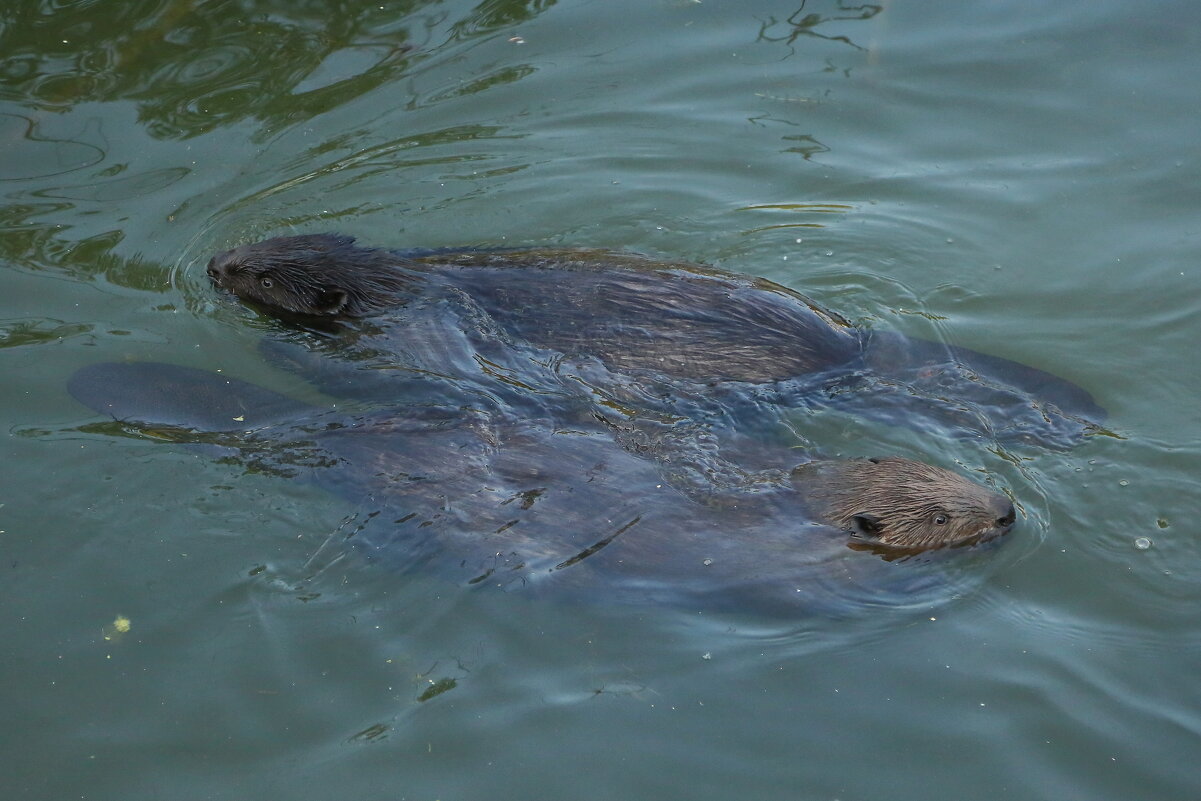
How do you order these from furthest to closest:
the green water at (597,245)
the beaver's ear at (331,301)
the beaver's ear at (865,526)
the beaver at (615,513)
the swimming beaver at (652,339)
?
the beaver's ear at (331,301) → the swimming beaver at (652,339) → the beaver's ear at (865,526) → the beaver at (615,513) → the green water at (597,245)

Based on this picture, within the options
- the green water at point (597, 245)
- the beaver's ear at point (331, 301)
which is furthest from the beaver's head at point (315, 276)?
the green water at point (597, 245)

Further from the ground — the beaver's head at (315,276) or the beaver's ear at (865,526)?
the beaver's head at (315,276)

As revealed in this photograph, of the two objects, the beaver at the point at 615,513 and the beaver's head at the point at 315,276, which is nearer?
the beaver at the point at 615,513

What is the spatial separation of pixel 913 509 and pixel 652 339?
1573 mm

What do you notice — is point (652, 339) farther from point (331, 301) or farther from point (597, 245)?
point (331, 301)

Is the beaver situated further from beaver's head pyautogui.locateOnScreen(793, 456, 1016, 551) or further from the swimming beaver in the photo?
the swimming beaver

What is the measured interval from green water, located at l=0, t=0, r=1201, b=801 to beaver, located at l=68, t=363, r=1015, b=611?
146mm

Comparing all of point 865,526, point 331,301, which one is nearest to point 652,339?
point 865,526

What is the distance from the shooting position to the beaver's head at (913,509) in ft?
17.5

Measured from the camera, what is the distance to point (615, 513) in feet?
17.3

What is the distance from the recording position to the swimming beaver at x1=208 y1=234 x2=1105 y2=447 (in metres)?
6.02

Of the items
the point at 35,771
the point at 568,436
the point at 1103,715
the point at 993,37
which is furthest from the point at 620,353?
the point at 993,37

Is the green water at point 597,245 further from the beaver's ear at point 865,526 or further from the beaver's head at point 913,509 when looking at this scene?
the beaver's ear at point 865,526

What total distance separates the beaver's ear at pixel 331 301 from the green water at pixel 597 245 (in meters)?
0.45
